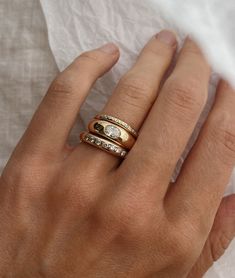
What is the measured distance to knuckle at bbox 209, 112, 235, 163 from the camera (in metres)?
0.61

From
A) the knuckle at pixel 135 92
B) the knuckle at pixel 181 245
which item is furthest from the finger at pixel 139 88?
the knuckle at pixel 181 245

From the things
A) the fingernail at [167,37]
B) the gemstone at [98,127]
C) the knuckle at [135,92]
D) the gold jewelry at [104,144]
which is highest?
the fingernail at [167,37]

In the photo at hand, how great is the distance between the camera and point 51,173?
621 millimetres

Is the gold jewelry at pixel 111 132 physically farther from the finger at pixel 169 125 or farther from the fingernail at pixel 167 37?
the fingernail at pixel 167 37

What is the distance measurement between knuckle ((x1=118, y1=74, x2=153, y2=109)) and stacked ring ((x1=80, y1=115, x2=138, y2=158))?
1.3 inches

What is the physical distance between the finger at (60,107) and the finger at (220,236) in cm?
23

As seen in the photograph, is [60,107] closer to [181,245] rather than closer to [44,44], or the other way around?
[44,44]

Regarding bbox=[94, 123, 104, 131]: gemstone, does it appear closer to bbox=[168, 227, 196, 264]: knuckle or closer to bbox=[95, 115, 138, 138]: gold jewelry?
bbox=[95, 115, 138, 138]: gold jewelry

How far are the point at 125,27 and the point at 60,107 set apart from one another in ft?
0.47

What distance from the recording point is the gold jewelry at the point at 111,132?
23.1 inches

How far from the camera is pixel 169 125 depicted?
1.97ft

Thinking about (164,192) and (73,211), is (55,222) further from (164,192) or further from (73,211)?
(164,192)

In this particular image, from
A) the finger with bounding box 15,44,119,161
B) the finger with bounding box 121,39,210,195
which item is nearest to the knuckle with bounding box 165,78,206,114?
the finger with bounding box 121,39,210,195

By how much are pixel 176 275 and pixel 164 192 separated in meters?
0.11
